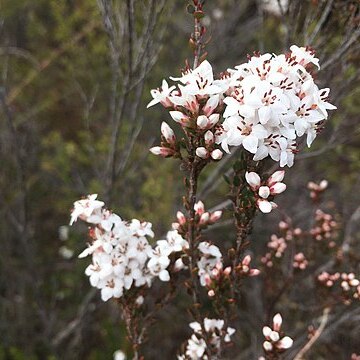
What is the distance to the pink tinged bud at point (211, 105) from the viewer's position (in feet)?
5.42

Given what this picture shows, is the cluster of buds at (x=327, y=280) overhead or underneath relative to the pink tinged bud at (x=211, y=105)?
underneath

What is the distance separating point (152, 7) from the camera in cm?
249

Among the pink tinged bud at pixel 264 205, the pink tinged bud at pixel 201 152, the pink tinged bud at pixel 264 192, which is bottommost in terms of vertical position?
the pink tinged bud at pixel 264 205

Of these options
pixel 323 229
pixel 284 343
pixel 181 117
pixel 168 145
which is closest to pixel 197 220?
pixel 168 145

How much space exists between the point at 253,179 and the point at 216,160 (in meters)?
0.15

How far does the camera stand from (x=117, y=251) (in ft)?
6.61

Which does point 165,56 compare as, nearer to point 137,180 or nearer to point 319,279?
point 137,180

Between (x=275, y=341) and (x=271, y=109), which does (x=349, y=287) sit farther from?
(x=271, y=109)

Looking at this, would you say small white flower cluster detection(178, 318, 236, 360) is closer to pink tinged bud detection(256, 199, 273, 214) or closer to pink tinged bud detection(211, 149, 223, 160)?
pink tinged bud detection(256, 199, 273, 214)

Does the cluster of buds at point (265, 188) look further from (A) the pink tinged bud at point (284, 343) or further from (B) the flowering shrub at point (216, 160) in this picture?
(A) the pink tinged bud at point (284, 343)

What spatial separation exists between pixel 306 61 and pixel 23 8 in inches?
192

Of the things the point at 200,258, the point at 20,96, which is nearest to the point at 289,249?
the point at 200,258

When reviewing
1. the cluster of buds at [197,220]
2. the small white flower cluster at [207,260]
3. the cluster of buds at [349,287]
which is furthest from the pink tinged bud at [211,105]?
the cluster of buds at [349,287]

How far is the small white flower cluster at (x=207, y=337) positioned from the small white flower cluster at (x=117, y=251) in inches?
11.3
